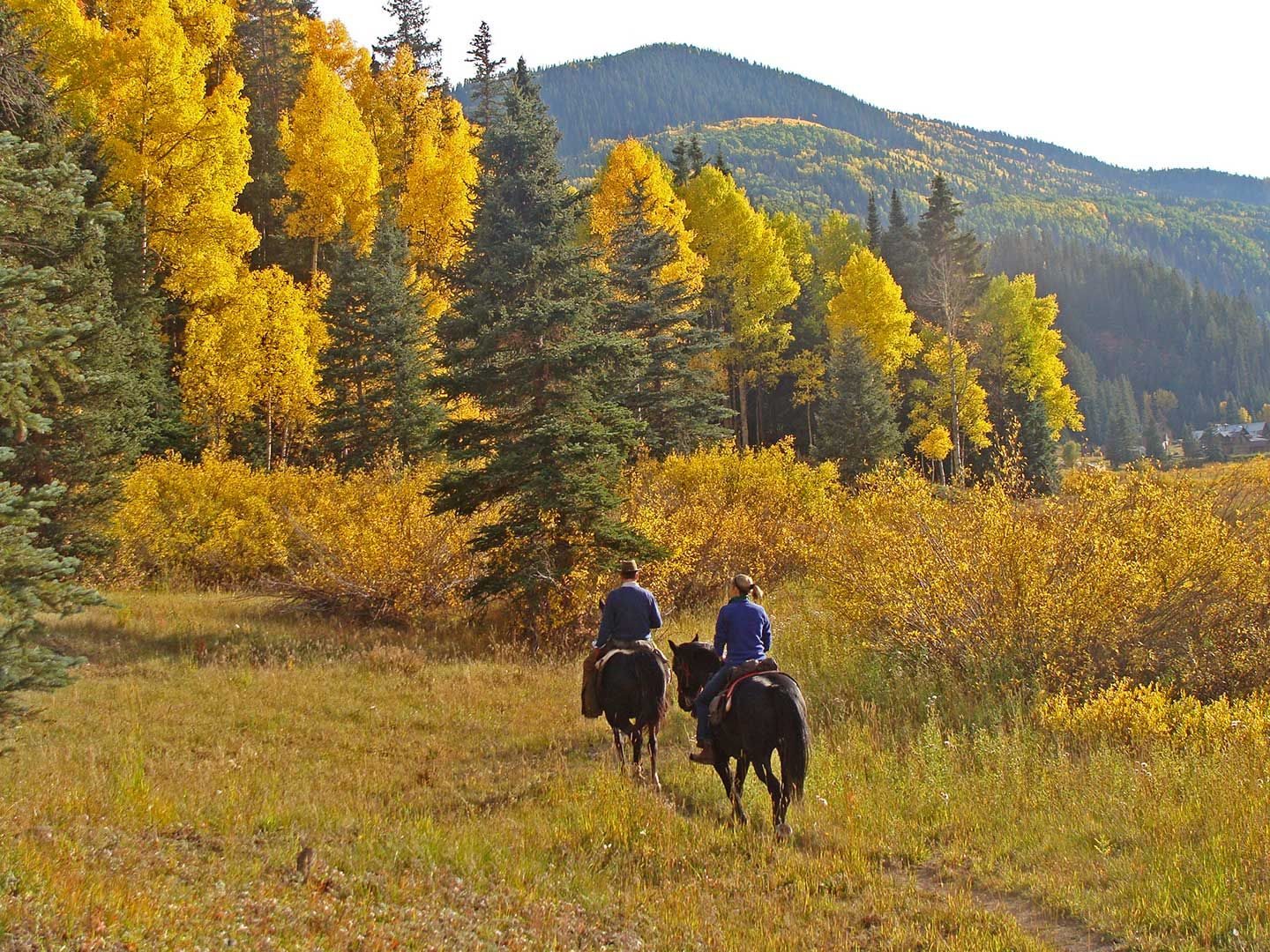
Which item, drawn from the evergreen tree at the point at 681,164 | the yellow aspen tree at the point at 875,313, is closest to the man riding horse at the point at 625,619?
the yellow aspen tree at the point at 875,313

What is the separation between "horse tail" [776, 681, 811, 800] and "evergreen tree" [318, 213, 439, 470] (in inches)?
800

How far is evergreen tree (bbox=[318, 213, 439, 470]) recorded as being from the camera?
86.6 feet

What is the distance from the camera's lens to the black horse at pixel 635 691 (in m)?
9.47

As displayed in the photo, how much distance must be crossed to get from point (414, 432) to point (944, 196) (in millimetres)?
41537

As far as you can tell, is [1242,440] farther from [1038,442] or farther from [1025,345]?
[1038,442]

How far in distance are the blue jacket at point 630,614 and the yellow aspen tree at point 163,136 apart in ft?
71.6

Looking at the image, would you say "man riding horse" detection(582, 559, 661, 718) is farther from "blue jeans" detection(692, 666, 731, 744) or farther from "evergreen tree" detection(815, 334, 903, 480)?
"evergreen tree" detection(815, 334, 903, 480)

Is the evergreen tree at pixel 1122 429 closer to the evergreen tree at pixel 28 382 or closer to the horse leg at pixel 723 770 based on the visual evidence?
the horse leg at pixel 723 770

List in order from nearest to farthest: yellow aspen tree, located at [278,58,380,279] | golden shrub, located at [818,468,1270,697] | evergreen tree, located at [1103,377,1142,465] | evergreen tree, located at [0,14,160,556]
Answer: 1. golden shrub, located at [818,468,1270,697]
2. evergreen tree, located at [0,14,160,556]
3. yellow aspen tree, located at [278,58,380,279]
4. evergreen tree, located at [1103,377,1142,465]

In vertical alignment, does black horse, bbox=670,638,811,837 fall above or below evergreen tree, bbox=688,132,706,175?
below

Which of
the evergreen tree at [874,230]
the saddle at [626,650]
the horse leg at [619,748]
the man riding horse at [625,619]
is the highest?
the evergreen tree at [874,230]

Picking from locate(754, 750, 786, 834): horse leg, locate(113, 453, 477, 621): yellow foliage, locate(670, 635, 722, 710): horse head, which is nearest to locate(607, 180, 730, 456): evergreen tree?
locate(113, 453, 477, 621): yellow foliage

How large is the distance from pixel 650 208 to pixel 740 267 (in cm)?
905

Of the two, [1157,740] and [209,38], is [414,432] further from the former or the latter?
[1157,740]
